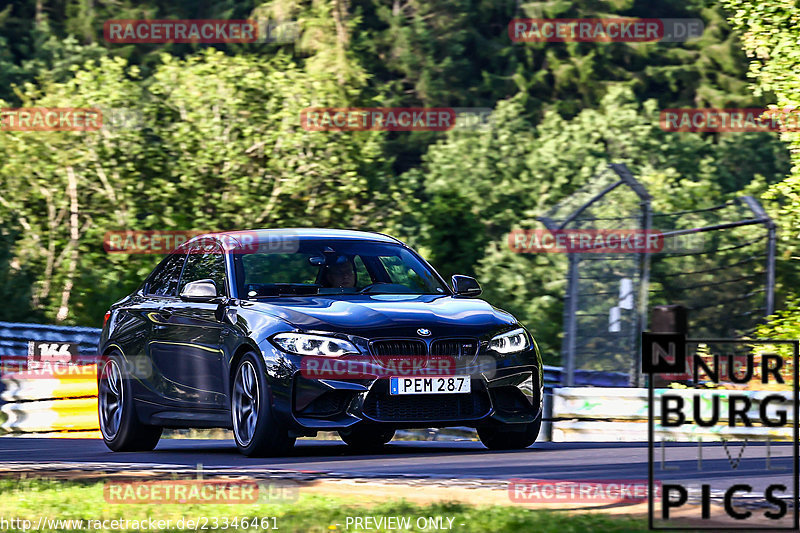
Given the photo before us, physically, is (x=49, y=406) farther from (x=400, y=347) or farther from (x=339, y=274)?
(x=400, y=347)

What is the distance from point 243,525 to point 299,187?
113ft

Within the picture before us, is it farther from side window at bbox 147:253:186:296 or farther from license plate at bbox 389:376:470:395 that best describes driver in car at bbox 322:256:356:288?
license plate at bbox 389:376:470:395

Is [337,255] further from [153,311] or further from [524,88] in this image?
[524,88]

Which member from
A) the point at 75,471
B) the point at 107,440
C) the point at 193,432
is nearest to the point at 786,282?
the point at 193,432

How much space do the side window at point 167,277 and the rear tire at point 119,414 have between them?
2.09 ft

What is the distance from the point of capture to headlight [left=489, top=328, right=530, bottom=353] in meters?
11.3

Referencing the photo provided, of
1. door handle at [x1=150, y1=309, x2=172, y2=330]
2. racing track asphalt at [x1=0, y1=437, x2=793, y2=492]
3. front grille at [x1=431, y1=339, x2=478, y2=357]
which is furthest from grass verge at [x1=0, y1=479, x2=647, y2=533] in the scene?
door handle at [x1=150, y1=309, x2=172, y2=330]

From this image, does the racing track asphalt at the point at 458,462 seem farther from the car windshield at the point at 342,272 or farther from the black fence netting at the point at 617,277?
the black fence netting at the point at 617,277

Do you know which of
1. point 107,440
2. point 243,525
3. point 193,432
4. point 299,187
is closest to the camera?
point 243,525

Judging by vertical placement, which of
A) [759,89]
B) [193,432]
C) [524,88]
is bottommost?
[193,432]

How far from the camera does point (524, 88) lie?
64375 mm

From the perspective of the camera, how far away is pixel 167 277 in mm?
13219

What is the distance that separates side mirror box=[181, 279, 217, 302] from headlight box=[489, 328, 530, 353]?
6.62 feet

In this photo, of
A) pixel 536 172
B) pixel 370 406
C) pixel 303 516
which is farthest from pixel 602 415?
pixel 536 172
